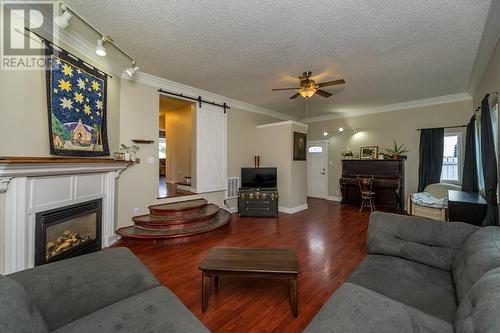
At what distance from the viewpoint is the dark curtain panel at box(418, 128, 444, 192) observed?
502 cm

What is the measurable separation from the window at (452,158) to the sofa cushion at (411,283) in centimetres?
464

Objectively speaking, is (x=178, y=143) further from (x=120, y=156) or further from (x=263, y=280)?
(x=263, y=280)

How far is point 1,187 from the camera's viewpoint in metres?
1.87

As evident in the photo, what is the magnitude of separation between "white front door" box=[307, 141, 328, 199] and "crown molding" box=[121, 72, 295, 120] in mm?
2128

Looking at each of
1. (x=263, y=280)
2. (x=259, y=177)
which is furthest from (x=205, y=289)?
(x=259, y=177)

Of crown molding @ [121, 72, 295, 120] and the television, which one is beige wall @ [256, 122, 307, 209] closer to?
the television

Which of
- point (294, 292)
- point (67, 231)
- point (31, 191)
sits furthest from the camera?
point (67, 231)

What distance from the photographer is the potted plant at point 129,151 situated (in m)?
3.56

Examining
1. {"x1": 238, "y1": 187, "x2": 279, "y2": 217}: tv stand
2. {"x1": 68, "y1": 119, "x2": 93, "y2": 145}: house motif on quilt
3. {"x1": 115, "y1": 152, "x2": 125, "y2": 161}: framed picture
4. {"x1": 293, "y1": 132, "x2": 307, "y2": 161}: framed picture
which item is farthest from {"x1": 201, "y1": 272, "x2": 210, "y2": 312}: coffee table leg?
{"x1": 293, "y1": 132, "x2": 307, "y2": 161}: framed picture

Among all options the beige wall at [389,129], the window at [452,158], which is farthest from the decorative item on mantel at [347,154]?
the window at [452,158]

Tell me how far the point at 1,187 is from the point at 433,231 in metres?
3.79

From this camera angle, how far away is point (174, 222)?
3596 millimetres

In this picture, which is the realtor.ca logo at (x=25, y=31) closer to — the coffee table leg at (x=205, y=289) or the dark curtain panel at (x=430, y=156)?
the coffee table leg at (x=205, y=289)

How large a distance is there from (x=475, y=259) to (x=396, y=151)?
5.03m
